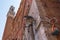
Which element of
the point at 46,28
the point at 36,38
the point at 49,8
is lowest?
the point at 36,38

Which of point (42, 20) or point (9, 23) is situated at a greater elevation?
point (42, 20)

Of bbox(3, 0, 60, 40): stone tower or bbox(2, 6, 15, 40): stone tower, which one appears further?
bbox(2, 6, 15, 40): stone tower

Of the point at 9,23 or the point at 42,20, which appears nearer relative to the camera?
the point at 42,20

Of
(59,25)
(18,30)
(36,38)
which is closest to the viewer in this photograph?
(59,25)

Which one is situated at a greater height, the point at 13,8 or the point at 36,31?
the point at 13,8

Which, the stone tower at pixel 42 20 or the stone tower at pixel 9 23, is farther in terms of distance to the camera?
the stone tower at pixel 9 23

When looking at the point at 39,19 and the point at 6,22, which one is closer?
the point at 39,19

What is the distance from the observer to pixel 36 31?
496cm

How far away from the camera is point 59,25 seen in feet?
14.8

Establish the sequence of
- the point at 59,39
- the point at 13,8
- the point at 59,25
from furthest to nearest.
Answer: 1. the point at 13,8
2. the point at 59,25
3. the point at 59,39

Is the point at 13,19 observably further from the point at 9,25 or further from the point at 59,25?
the point at 59,25

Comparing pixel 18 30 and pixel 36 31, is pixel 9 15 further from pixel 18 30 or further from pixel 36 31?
pixel 36 31

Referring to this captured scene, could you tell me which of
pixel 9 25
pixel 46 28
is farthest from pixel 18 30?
pixel 46 28

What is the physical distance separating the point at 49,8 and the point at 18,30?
8.23 feet
